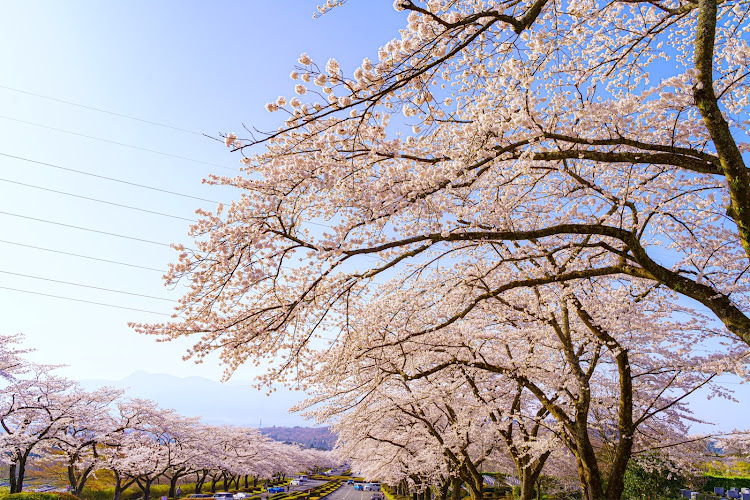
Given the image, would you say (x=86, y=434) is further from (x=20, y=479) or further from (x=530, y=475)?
(x=530, y=475)

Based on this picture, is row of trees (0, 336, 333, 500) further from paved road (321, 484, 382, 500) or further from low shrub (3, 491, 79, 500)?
paved road (321, 484, 382, 500)

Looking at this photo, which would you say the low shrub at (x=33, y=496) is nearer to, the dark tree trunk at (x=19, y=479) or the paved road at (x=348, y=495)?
the dark tree trunk at (x=19, y=479)

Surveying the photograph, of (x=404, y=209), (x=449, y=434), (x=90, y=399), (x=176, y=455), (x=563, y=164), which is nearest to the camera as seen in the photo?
(x=404, y=209)

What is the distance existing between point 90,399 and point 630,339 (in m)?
23.3

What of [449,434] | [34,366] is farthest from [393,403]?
[34,366]

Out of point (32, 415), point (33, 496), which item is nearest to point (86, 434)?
Result: point (32, 415)

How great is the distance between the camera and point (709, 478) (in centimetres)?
2619

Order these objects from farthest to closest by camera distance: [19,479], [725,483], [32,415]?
[725,483] < [32,415] < [19,479]

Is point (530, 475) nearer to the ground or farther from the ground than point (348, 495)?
farther from the ground

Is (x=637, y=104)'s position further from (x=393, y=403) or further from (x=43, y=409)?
(x=43, y=409)

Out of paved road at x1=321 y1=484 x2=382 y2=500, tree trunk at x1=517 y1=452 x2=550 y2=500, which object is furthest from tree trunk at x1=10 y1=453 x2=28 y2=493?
paved road at x1=321 y1=484 x2=382 y2=500

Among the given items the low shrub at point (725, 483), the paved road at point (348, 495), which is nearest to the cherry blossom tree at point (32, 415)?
the paved road at point (348, 495)

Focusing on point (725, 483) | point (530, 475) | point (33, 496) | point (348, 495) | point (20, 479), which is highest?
point (530, 475)

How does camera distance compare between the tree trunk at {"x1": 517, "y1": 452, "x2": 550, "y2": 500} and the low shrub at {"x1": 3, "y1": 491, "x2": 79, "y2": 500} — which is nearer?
the tree trunk at {"x1": 517, "y1": 452, "x2": 550, "y2": 500}
